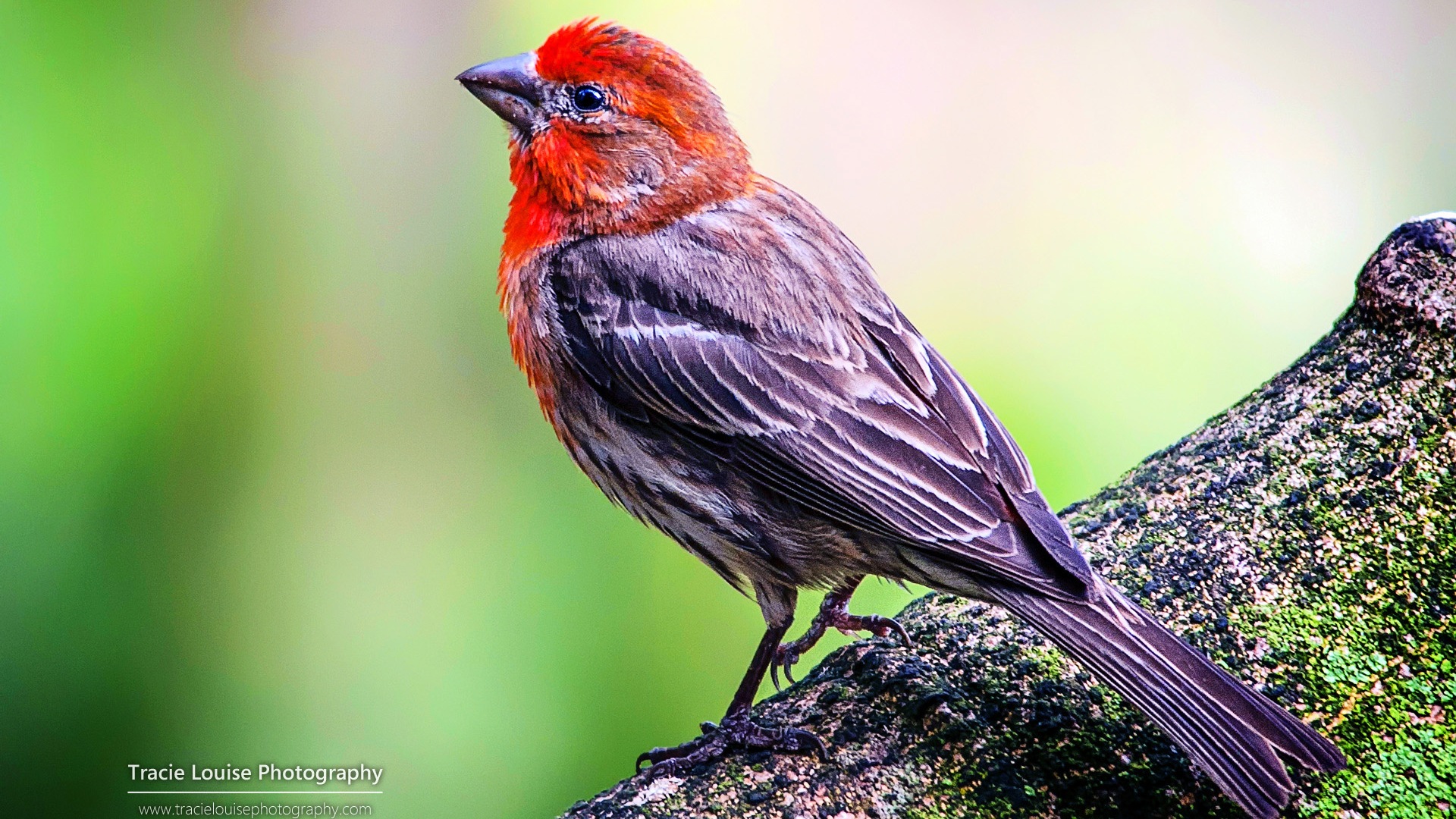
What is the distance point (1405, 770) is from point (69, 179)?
15.4 ft

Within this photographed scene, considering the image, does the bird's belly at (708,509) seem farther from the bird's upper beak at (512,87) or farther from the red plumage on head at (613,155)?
the bird's upper beak at (512,87)

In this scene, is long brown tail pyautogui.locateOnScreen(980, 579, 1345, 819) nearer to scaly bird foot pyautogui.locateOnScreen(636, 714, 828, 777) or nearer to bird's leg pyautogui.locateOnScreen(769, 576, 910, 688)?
scaly bird foot pyautogui.locateOnScreen(636, 714, 828, 777)

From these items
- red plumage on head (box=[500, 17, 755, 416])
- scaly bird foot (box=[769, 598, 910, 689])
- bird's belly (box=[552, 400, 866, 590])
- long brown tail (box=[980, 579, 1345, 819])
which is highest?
red plumage on head (box=[500, 17, 755, 416])

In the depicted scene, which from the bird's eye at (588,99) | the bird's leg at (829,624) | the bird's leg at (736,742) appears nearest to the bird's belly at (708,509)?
the bird's leg at (829,624)

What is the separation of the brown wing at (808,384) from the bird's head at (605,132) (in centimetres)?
12

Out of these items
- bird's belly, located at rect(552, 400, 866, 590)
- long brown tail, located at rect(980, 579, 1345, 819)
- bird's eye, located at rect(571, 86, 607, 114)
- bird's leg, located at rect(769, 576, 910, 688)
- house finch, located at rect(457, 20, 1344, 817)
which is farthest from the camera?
bird's eye, located at rect(571, 86, 607, 114)

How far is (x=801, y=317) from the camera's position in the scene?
3.07m

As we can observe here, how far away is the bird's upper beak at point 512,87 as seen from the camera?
11.4 ft

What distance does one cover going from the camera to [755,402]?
9.67ft

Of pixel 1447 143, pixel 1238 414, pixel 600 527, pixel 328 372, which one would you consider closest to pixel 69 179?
pixel 328 372

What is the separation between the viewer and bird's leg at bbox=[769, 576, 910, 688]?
10.8 feet

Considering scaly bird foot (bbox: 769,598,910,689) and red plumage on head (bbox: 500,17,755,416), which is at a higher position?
red plumage on head (bbox: 500,17,755,416)

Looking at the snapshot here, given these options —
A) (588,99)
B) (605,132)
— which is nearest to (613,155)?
(605,132)

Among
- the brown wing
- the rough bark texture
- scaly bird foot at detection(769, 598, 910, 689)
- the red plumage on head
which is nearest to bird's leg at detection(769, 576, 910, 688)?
scaly bird foot at detection(769, 598, 910, 689)
